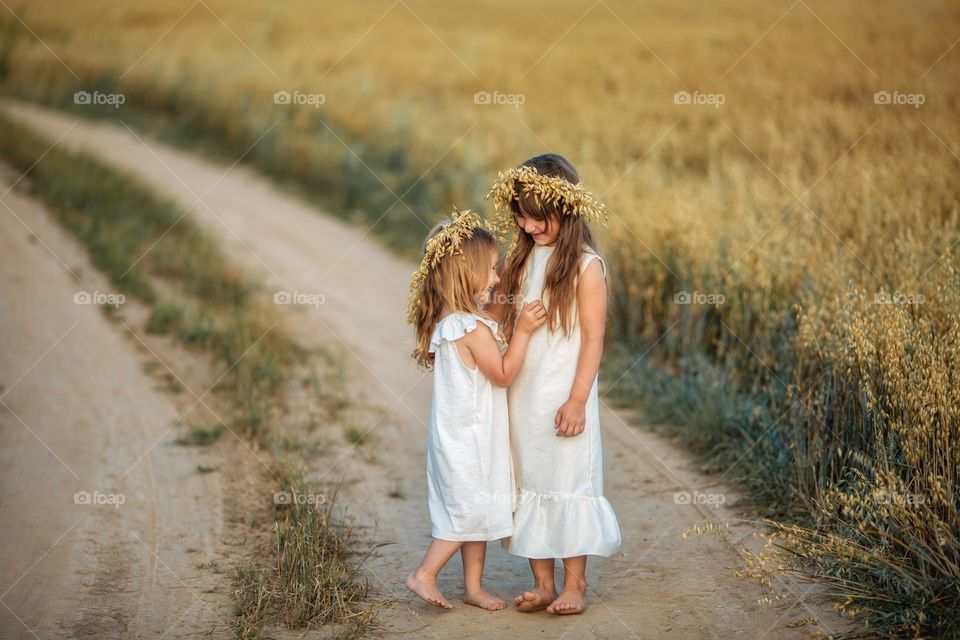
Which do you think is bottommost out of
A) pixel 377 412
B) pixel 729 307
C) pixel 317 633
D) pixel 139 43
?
pixel 317 633

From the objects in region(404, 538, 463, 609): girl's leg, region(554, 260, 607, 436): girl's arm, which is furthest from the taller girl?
region(404, 538, 463, 609): girl's leg

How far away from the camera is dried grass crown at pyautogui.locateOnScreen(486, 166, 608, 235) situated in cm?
400

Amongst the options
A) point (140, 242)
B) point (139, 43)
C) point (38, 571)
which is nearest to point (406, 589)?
point (38, 571)

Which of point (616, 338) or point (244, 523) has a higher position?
point (616, 338)

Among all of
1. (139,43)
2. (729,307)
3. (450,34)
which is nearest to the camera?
(729,307)

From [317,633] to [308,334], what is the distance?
168 inches

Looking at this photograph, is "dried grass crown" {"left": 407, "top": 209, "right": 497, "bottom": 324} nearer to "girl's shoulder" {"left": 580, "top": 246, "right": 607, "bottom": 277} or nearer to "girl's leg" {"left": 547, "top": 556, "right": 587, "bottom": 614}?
"girl's shoulder" {"left": 580, "top": 246, "right": 607, "bottom": 277}

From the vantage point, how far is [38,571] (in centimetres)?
471

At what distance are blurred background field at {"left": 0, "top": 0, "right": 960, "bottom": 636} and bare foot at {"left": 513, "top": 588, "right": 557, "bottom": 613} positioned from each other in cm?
87

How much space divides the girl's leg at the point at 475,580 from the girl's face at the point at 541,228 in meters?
1.21

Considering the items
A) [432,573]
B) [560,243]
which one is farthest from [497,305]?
[432,573]

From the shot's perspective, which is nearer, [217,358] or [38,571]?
[38,571]

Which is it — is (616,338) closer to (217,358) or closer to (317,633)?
(217,358)

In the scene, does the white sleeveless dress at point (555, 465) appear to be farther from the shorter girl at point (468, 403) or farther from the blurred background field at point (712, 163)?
the blurred background field at point (712, 163)
